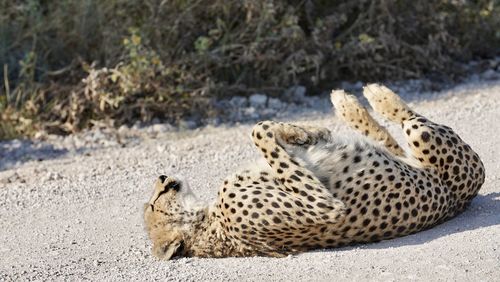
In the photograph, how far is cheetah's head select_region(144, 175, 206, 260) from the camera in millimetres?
4848

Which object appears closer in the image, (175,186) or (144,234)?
(175,186)

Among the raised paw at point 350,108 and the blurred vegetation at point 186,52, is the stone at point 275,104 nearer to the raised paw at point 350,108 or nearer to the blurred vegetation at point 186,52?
the blurred vegetation at point 186,52

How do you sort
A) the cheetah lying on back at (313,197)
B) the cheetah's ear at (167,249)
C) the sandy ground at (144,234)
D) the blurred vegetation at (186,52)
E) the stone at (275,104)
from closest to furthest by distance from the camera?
the sandy ground at (144,234) < the cheetah lying on back at (313,197) < the cheetah's ear at (167,249) < the blurred vegetation at (186,52) < the stone at (275,104)

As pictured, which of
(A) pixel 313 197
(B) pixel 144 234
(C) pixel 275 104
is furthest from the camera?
(C) pixel 275 104

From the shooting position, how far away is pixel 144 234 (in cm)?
533

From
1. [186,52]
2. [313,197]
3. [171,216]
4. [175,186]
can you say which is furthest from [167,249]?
[186,52]

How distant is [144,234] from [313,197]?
1070 millimetres

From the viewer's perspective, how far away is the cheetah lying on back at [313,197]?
4.68m

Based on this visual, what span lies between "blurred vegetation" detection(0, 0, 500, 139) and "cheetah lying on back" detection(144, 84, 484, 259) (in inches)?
111

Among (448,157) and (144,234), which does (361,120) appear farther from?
(144,234)

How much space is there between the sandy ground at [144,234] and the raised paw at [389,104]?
57 cm

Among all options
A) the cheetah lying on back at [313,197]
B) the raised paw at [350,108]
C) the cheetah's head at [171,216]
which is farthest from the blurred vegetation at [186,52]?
the cheetah lying on back at [313,197]

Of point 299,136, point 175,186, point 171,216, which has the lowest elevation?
point 171,216

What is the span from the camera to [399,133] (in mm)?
6977
